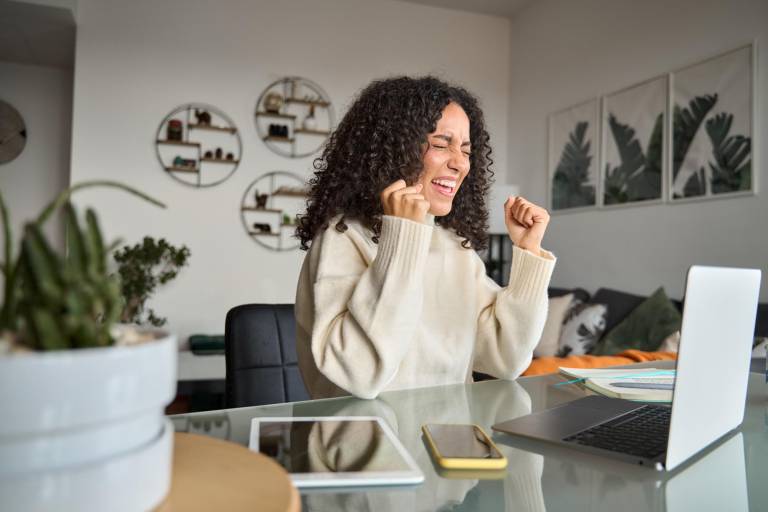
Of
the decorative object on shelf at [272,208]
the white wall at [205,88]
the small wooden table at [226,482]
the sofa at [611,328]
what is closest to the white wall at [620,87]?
the sofa at [611,328]

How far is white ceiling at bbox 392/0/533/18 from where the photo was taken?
4859mm

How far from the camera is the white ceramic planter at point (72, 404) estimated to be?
303 mm

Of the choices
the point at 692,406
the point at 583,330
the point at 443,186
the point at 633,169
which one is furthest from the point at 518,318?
the point at 633,169

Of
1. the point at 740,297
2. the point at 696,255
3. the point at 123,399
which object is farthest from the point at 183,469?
the point at 696,255

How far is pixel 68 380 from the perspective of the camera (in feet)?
1.02

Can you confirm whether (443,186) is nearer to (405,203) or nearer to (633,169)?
(405,203)

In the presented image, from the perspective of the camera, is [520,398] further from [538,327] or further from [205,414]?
[205,414]

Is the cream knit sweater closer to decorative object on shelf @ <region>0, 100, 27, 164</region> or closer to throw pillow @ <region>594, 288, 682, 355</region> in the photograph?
throw pillow @ <region>594, 288, 682, 355</region>

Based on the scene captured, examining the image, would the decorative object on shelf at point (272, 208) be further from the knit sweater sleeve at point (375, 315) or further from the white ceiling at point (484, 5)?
the knit sweater sleeve at point (375, 315)

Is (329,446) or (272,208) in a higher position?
(272,208)

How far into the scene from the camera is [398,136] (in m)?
1.32

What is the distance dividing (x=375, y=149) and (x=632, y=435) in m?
0.84

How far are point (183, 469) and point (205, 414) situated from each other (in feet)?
1.24

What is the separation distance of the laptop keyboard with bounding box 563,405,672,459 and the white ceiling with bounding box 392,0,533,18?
4608mm
